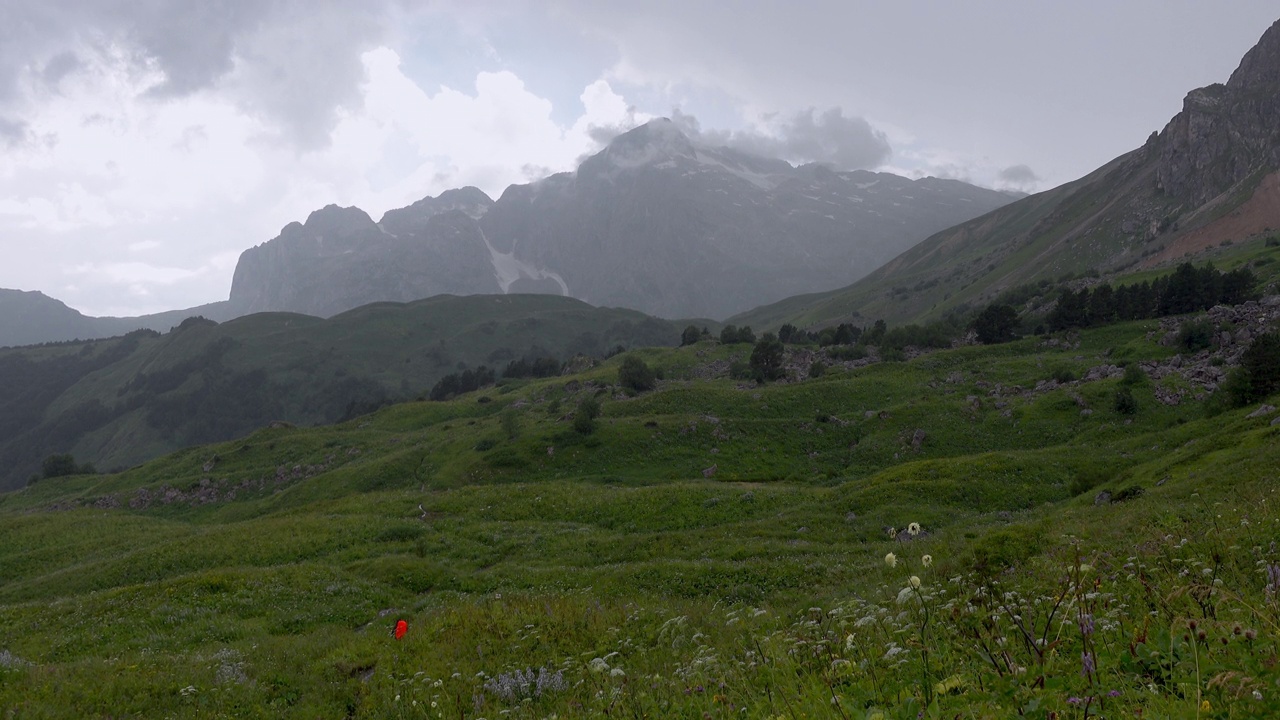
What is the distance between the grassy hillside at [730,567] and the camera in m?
6.44

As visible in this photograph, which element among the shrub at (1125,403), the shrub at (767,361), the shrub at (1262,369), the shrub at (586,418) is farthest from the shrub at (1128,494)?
the shrub at (767,361)

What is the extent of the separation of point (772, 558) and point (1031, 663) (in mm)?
20469

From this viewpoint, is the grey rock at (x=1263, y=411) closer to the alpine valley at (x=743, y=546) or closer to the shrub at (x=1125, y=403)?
the alpine valley at (x=743, y=546)

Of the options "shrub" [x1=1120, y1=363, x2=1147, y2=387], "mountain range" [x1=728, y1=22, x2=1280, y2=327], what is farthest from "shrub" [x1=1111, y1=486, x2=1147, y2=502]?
"mountain range" [x1=728, y1=22, x2=1280, y2=327]

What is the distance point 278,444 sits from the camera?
275ft

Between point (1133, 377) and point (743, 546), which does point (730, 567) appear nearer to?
point (743, 546)

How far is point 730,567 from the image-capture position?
24203 mm

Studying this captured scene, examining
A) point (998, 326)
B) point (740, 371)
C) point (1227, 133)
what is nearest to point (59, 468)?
point (740, 371)

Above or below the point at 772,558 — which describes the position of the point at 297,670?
above

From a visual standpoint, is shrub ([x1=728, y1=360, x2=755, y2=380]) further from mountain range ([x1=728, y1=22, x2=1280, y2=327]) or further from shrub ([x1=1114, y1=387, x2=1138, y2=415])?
mountain range ([x1=728, y1=22, x2=1280, y2=327])

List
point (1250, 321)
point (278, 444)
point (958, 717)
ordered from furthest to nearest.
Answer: point (278, 444), point (1250, 321), point (958, 717)

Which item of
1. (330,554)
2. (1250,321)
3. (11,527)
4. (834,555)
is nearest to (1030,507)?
(834,555)

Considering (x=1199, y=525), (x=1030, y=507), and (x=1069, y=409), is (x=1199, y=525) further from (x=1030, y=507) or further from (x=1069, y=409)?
(x=1069, y=409)

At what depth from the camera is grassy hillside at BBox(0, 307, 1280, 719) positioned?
6.44 metres
